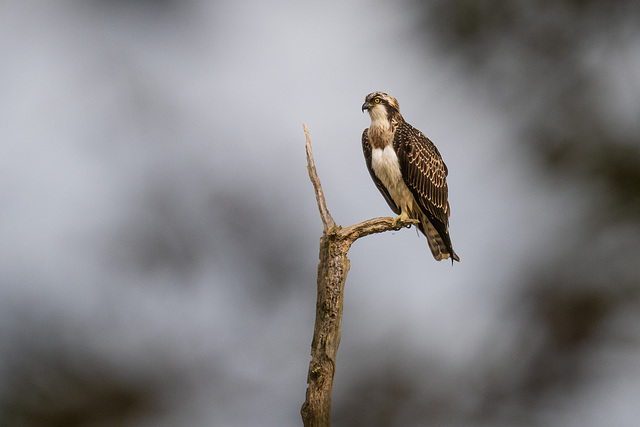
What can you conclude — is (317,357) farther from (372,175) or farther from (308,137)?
(372,175)

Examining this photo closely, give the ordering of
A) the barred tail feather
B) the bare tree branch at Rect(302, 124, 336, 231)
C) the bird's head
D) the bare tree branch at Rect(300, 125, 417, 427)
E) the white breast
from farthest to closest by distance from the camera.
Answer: the barred tail feather, the bird's head, the white breast, the bare tree branch at Rect(302, 124, 336, 231), the bare tree branch at Rect(300, 125, 417, 427)

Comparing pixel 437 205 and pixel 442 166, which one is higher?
pixel 442 166

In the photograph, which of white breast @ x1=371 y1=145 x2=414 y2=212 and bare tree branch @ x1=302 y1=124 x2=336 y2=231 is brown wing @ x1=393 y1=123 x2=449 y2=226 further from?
bare tree branch @ x1=302 y1=124 x2=336 y2=231

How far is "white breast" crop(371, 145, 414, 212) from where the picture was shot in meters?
6.92

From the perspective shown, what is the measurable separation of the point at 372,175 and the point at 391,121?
0.75 meters

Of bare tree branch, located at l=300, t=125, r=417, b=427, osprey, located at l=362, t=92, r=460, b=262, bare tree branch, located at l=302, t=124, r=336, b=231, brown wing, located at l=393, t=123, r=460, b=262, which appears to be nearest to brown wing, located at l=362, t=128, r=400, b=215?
osprey, located at l=362, t=92, r=460, b=262

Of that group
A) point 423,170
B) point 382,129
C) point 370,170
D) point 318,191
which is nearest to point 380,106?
point 382,129

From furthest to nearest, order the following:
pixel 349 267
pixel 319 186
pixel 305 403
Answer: pixel 319 186 < pixel 349 267 < pixel 305 403

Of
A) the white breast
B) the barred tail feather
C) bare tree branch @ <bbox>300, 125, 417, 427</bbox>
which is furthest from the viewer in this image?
the barred tail feather

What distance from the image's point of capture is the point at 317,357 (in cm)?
441

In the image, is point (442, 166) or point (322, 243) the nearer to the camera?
point (322, 243)

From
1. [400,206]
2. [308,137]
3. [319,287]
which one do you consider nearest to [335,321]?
[319,287]

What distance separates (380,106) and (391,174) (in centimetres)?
87

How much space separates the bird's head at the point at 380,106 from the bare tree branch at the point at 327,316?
2.54 m
